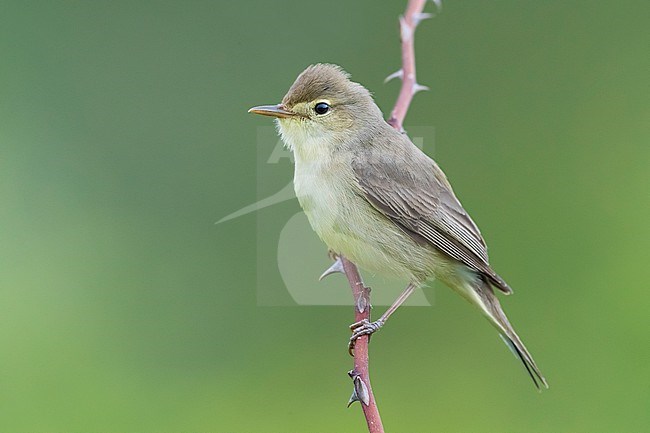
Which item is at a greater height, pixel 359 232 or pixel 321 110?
pixel 321 110

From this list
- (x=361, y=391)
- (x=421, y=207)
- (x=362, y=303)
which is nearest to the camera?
(x=361, y=391)

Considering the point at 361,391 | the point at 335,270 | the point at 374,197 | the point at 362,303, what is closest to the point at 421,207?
the point at 374,197

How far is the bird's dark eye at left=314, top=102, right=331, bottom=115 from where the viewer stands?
3.95 m

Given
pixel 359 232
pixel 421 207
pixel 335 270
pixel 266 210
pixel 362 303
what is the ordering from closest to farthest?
1. pixel 362 303
2. pixel 335 270
3. pixel 359 232
4. pixel 421 207
5. pixel 266 210

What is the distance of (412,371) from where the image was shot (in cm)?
488

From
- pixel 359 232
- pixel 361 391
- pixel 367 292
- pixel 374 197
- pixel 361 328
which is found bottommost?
pixel 361 391

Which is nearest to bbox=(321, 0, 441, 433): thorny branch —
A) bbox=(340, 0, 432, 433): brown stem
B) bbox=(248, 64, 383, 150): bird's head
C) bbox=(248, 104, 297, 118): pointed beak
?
bbox=(340, 0, 432, 433): brown stem

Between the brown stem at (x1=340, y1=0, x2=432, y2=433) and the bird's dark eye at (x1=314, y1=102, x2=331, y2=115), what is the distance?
0.96 ft

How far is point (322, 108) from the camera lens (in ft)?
13.0

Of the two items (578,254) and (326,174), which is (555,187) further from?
(326,174)

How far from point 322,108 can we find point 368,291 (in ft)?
2.86

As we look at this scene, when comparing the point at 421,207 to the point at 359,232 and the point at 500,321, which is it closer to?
the point at 359,232

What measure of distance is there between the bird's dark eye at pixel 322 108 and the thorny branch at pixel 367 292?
11.6 inches

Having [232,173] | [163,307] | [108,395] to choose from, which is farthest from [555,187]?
[108,395]
